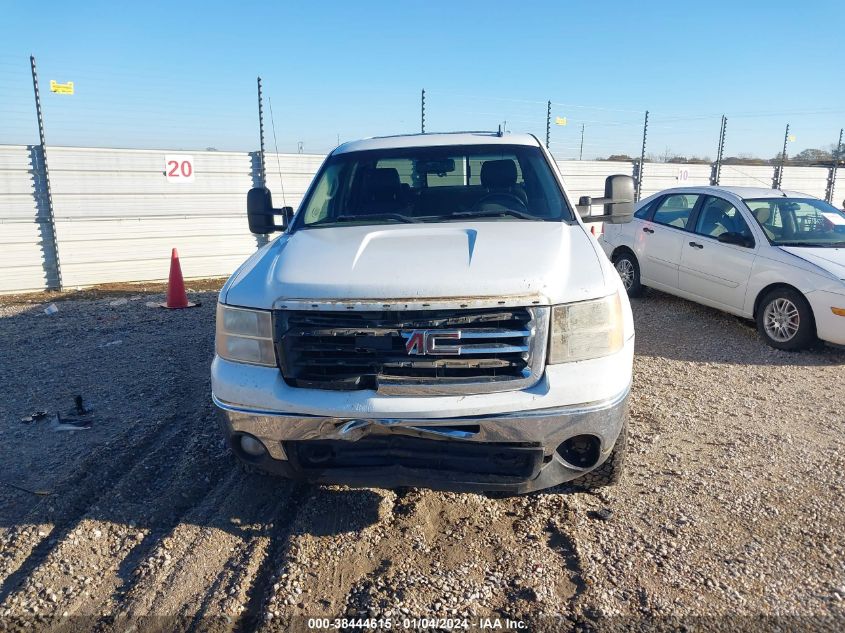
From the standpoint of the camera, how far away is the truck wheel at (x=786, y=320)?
5.89 m

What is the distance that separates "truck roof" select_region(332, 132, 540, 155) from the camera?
14.7 ft

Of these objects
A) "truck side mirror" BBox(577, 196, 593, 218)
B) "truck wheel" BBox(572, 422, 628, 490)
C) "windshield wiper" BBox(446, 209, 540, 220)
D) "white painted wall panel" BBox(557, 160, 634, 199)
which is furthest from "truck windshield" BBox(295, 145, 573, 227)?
"white painted wall panel" BBox(557, 160, 634, 199)

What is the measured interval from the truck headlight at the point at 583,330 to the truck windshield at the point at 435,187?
45.5 inches

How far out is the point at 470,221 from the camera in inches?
149

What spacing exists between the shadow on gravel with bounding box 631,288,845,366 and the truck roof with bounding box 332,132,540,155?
103 inches

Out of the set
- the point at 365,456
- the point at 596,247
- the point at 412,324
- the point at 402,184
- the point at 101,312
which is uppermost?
the point at 402,184

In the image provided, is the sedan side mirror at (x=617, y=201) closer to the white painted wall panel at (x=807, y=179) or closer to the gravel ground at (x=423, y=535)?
the gravel ground at (x=423, y=535)

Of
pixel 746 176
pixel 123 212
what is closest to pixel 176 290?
pixel 123 212

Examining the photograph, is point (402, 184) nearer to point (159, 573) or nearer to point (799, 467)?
point (159, 573)

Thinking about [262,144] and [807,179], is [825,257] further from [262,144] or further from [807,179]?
[807,179]

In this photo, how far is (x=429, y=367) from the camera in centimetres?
276

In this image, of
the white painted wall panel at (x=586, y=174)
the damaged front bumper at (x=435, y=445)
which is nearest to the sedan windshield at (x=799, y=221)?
the damaged front bumper at (x=435, y=445)

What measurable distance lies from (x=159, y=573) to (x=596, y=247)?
2661mm

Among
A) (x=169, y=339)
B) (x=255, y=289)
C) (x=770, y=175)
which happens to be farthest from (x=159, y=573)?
(x=770, y=175)
